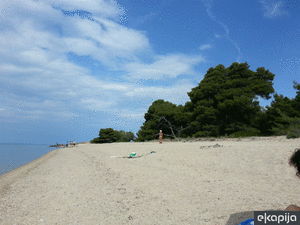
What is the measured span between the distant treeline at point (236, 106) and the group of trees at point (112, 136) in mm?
22972

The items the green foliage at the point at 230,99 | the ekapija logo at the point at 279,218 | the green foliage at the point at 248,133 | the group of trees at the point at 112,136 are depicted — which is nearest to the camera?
the ekapija logo at the point at 279,218

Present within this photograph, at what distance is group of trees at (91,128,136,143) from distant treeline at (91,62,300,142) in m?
23.0

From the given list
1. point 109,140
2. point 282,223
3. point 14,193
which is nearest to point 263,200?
point 282,223

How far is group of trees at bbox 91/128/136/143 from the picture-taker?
159 ft

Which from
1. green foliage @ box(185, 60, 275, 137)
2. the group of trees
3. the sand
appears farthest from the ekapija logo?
the group of trees

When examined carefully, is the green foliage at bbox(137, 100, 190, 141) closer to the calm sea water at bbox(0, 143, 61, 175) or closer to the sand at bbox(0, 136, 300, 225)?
the calm sea water at bbox(0, 143, 61, 175)

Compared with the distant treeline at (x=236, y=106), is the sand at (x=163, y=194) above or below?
below

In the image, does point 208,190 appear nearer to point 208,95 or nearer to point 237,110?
point 237,110

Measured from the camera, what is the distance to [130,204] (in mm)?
4449

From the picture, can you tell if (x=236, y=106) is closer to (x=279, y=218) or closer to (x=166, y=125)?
(x=166, y=125)

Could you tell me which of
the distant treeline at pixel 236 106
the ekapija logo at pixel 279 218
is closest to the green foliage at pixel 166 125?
the distant treeline at pixel 236 106

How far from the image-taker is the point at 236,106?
20.3 meters

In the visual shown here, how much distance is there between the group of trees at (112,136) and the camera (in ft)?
159

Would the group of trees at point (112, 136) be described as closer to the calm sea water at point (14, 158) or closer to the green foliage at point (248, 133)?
the calm sea water at point (14, 158)
